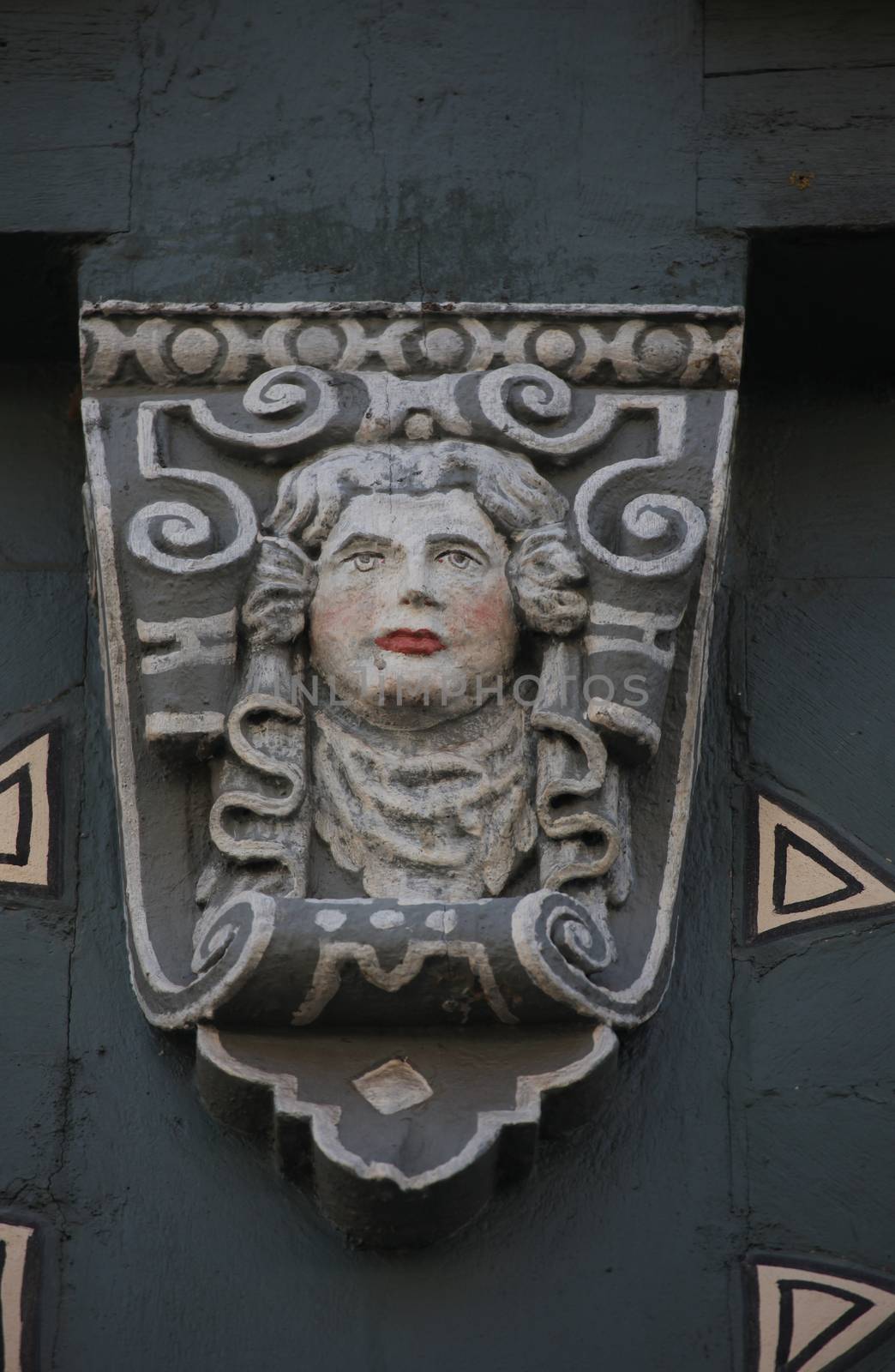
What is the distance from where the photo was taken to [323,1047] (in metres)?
3.67

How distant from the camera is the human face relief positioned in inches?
150

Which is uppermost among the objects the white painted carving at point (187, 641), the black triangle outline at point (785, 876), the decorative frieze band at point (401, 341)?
the decorative frieze band at point (401, 341)

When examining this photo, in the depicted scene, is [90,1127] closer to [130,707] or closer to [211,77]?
[130,707]

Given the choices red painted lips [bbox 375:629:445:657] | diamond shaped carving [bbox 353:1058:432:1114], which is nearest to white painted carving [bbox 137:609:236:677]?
red painted lips [bbox 375:629:445:657]

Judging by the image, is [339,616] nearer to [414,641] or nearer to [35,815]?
[414,641]

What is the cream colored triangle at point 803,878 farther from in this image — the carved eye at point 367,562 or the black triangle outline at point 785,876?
the carved eye at point 367,562

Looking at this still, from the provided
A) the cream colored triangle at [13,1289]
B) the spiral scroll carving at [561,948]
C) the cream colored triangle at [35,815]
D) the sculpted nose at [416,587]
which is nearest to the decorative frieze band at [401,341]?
the sculpted nose at [416,587]

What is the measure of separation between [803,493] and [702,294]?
16.6 inches

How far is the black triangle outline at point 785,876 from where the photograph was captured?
3965mm

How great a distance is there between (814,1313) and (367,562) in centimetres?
130

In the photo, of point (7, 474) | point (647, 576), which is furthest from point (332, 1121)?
point (7, 474)

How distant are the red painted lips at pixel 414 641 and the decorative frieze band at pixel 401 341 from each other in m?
0.51

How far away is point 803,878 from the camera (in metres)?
3.99

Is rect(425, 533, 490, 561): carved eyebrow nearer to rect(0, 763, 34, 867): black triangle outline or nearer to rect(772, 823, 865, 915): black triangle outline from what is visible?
rect(772, 823, 865, 915): black triangle outline
